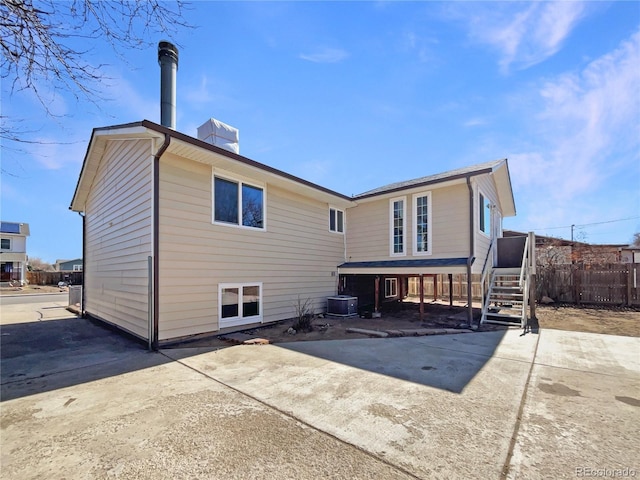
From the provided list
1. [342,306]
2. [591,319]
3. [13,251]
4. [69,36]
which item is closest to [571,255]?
[591,319]

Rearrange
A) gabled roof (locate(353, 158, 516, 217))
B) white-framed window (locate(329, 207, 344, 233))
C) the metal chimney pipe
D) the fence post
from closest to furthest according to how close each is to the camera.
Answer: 1. the metal chimney pipe
2. gabled roof (locate(353, 158, 516, 217))
3. the fence post
4. white-framed window (locate(329, 207, 344, 233))

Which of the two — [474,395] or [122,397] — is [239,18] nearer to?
[122,397]

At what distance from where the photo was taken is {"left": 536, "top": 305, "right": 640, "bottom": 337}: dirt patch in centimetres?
756

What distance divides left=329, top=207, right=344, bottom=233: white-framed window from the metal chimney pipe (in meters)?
5.59

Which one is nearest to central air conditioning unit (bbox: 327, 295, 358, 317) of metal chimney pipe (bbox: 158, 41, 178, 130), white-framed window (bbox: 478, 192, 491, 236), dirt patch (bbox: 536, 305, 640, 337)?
white-framed window (bbox: 478, 192, 491, 236)

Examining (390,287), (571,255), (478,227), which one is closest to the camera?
(478,227)

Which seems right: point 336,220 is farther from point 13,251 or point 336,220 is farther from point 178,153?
point 13,251

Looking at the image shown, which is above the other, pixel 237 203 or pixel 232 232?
pixel 237 203

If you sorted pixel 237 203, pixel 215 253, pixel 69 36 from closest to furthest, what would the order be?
pixel 69 36 < pixel 215 253 < pixel 237 203

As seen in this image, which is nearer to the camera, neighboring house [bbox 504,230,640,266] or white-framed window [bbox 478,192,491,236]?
white-framed window [bbox 478,192,491,236]

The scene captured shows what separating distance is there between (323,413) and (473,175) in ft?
24.0

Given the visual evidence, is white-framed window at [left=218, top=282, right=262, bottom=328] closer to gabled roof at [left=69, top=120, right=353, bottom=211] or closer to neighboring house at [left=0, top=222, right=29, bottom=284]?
gabled roof at [left=69, top=120, right=353, bottom=211]

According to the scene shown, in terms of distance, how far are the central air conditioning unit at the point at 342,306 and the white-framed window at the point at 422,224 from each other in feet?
8.37

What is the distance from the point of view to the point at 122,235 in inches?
303
